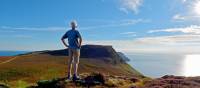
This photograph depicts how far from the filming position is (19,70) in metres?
88.3

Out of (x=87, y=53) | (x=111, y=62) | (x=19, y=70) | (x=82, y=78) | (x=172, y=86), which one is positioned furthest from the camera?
(x=87, y=53)

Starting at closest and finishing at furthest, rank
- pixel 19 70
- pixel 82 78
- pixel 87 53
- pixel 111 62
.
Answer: pixel 82 78, pixel 19 70, pixel 111 62, pixel 87 53

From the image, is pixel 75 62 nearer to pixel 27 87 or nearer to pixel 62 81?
pixel 62 81

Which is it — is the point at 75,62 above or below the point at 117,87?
above

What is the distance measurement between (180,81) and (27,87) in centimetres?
1112

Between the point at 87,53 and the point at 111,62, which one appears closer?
the point at 111,62

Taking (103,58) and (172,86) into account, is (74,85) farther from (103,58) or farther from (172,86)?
(103,58)

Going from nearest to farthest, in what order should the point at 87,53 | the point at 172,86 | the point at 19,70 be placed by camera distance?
the point at 172,86, the point at 19,70, the point at 87,53

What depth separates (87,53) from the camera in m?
171

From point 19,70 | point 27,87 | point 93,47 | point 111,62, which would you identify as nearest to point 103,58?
point 111,62

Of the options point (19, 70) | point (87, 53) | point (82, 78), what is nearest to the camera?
point (82, 78)

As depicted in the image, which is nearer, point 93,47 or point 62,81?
point 62,81

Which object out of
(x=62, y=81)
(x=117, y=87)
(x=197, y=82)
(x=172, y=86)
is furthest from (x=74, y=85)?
(x=197, y=82)

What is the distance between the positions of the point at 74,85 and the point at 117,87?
3.26m
